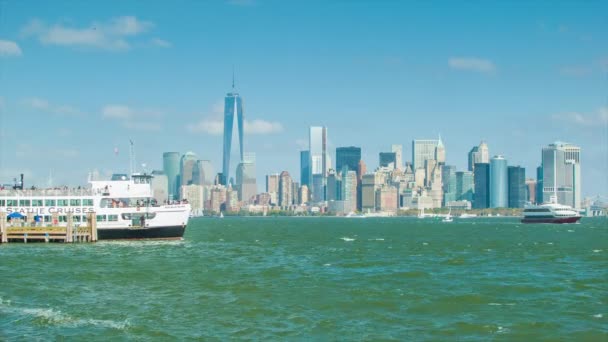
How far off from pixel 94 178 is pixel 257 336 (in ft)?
215

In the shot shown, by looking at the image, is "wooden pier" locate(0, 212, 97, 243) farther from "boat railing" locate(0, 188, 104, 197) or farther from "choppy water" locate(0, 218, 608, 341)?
"choppy water" locate(0, 218, 608, 341)

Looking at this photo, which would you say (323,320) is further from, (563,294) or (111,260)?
(111,260)

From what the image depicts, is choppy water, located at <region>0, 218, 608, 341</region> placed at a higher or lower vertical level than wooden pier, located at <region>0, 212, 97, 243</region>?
lower

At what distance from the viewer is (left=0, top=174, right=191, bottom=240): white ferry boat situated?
90.2 meters

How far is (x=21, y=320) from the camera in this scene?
37.2 meters

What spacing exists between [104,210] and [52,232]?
20.8 ft

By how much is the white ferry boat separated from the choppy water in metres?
14.8

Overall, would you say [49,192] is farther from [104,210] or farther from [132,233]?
[132,233]

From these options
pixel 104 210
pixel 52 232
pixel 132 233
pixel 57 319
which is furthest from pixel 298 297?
pixel 52 232

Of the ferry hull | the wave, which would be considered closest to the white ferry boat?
the ferry hull

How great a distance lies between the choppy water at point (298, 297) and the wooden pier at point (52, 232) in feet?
41.5

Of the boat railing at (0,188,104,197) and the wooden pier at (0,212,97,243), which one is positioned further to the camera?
the boat railing at (0,188,104,197)

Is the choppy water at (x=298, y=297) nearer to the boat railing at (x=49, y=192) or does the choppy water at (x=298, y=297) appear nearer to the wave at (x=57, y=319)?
the wave at (x=57, y=319)

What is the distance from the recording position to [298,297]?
149ft
